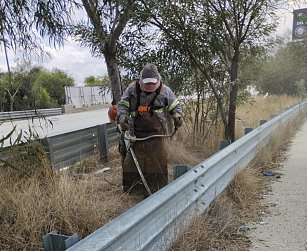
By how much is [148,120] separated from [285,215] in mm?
1878

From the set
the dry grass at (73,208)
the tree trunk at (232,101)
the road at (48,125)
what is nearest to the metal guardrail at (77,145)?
the road at (48,125)

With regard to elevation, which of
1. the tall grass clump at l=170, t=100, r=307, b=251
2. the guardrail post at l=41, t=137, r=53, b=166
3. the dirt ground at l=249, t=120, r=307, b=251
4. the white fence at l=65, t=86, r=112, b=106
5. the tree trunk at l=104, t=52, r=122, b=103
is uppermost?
the tree trunk at l=104, t=52, r=122, b=103

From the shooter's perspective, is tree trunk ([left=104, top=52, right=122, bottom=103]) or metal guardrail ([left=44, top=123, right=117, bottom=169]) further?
tree trunk ([left=104, top=52, right=122, bottom=103])

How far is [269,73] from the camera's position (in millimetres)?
29031

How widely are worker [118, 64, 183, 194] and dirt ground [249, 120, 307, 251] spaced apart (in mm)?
1287

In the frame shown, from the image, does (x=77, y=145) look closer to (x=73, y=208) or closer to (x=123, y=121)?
(x=123, y=121)

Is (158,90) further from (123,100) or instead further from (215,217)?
(215,217)

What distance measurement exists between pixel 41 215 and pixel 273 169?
465 centimetres

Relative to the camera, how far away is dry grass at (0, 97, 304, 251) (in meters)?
3.04

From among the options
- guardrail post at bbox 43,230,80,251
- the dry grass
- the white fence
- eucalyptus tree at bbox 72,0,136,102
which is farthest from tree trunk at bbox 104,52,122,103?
the white fence

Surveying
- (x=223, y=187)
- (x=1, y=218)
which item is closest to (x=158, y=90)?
(x=223, y=187)

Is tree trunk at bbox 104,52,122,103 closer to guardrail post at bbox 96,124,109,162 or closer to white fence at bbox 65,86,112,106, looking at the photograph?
guardrail post at bbox 96,124,109,162

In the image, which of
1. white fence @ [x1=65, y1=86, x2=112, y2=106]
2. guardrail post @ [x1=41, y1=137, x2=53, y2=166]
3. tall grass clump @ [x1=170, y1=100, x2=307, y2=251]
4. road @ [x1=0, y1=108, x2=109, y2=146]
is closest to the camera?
tall grass clump @ [x1=170, y1=100, x2=307, y2=251]

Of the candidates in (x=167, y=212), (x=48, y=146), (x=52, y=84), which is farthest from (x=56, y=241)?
(x=52, y=84)
